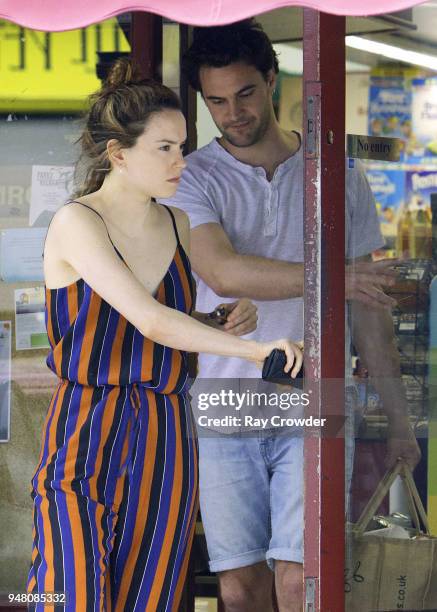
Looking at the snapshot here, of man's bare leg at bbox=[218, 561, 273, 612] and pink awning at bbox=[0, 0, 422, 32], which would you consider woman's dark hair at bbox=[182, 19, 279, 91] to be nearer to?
pink awning at bbox=[0, 0, 422, 32]

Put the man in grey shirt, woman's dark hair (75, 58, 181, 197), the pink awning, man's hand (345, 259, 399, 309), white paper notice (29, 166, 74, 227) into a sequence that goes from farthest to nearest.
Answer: white paper notice (29, 166, 74, 227)
the man in grey shirt
man's hand (345, 259, 399, 309)
woman's dark hair (75, 58, 181, 197)
the pink awning

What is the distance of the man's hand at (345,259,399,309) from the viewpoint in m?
3.49

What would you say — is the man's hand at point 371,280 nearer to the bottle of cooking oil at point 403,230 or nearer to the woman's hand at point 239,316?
the bottle of cooking oil at point 403,230

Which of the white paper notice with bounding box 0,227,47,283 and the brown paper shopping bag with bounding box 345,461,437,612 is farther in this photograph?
the white paper notice with bounding box 0,227,47,283

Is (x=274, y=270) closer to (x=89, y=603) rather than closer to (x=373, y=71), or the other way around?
(x=373, y=71)

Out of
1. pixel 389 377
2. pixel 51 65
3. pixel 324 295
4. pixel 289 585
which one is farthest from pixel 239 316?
pixel 51 65

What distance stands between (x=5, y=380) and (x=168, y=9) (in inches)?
70.7

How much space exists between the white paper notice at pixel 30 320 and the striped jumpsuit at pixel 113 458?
1.02 meters

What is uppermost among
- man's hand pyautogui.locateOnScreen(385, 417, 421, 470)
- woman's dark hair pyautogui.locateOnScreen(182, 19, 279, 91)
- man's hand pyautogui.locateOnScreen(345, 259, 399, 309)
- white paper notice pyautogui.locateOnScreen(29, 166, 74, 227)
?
woman's dark hair pyautogui.locateOnScreen(182, 19, 279, 91)

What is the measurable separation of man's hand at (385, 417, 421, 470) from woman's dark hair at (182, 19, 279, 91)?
1.17 metres

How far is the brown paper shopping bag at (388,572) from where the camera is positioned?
3.50 meters

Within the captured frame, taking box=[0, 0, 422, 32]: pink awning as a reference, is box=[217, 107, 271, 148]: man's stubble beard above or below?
below

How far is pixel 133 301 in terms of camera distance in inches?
117

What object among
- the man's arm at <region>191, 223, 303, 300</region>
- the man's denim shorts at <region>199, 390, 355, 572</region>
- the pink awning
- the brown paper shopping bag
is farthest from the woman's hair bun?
the brown paper shopping bag
